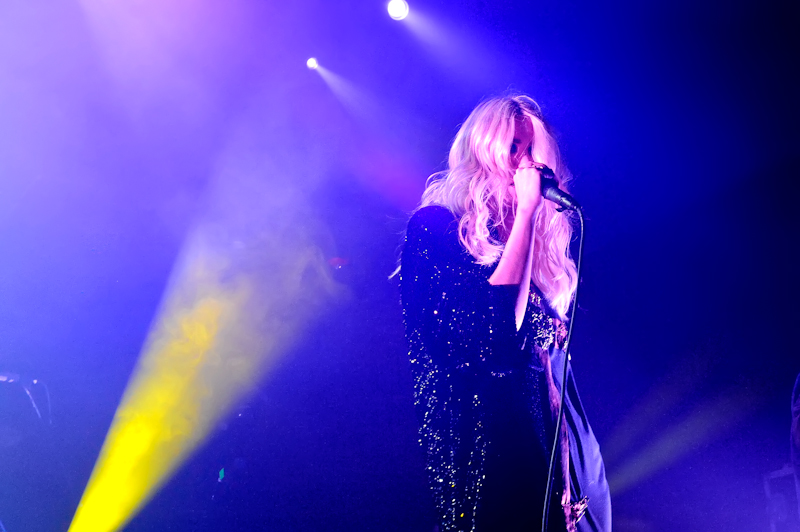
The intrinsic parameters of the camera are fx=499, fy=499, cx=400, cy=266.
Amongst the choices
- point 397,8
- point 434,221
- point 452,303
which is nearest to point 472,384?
point 452,303

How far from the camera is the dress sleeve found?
122 centimetres

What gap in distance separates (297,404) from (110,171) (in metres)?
1.20

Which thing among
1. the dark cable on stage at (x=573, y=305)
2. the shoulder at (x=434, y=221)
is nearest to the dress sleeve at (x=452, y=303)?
the shoulder at (x=434, y=221)

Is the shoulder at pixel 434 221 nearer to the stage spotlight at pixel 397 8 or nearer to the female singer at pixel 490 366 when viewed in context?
the female singer at pixel 490 366

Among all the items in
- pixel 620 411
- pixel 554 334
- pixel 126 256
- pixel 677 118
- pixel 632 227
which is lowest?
pixel 554 334

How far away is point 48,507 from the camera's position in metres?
1.84

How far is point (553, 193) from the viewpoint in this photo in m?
1.27

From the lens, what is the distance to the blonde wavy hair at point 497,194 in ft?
4.59

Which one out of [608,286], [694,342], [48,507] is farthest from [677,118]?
[48,507]

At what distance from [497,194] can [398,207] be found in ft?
2.70

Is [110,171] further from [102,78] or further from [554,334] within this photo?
[554,334]

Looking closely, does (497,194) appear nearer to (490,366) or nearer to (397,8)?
(490,366)

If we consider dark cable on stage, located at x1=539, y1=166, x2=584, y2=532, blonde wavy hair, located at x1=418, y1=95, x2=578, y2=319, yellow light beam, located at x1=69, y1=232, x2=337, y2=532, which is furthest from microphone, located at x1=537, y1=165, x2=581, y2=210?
yellow light beam, located at x1=69, y1=232, x2=337, y2=532

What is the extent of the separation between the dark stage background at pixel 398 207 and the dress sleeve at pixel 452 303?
2.87 ft
